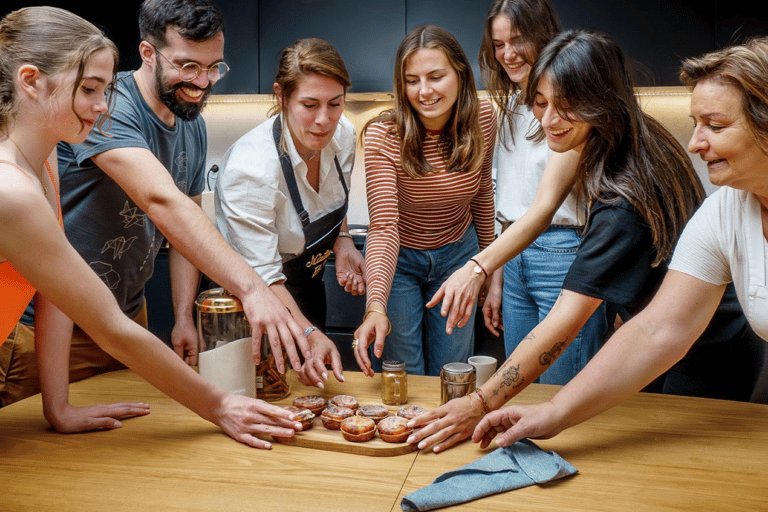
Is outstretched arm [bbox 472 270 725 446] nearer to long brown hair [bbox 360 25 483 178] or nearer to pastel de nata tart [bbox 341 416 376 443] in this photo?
pastel de nata tart [bbox 341 416 376 443]

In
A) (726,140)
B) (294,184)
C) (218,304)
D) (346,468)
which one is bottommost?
(346,468)

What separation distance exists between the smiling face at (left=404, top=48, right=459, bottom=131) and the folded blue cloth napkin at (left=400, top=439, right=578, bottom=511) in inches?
41.5

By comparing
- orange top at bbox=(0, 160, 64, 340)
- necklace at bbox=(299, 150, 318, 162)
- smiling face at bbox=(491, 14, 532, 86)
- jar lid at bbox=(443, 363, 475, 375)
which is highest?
smiling face at bbox=(491, 14, 532, 86)

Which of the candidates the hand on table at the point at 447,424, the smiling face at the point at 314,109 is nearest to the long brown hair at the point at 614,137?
the hand on table at the point at 447,424

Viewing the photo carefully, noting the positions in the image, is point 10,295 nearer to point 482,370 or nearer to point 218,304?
point 218,304

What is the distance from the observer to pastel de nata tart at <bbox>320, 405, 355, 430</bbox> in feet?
4.27

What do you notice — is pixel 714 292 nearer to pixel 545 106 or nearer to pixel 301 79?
pixel 545 106

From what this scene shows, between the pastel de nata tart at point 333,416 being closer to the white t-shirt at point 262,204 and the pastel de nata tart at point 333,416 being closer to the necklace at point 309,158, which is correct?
the white t-shirt at point 262,204

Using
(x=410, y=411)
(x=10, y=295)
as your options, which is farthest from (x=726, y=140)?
(x=10, y=295)

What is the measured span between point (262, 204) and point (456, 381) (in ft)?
2.29

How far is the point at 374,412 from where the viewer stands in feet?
4.37

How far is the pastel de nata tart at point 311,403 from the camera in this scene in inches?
53.7

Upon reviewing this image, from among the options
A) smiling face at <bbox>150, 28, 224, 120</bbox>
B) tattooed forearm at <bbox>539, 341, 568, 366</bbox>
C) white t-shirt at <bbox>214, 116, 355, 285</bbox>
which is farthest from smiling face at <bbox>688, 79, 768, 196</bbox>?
smiling face at <bbox>150, 28, 224, 120</bbox>

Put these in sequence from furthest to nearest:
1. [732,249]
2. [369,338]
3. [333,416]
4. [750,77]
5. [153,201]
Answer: [369,338]
[153,201]
[333,416]
[732,249]
[750,77]
